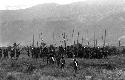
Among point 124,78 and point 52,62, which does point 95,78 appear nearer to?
point 124,78

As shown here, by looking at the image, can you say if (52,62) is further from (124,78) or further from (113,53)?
(113,53)

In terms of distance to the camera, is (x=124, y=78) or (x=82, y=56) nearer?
(x=124, y=78)

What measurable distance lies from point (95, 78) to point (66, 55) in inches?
1319

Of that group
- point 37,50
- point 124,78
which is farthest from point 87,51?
point 124,78

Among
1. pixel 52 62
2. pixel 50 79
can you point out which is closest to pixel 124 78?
pixel 50 79

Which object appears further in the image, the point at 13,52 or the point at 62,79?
the point at 13,52

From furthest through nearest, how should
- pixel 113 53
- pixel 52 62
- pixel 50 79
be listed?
1. pixel 113 53
2. pixel 52 62
3. pixel 50 79

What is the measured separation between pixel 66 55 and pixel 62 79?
33.6 metres

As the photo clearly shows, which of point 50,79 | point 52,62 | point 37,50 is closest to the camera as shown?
point 50,79

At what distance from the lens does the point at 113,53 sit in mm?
74562

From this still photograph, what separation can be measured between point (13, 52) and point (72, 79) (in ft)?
113

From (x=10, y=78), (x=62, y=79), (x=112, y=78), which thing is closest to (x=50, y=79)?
(x=62, y=79)

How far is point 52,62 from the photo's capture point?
4425 centimetres

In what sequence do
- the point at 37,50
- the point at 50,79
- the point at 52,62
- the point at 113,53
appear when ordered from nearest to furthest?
the point at 50,79
the point at 52,62
the point at 37,50
the point at 113,53
